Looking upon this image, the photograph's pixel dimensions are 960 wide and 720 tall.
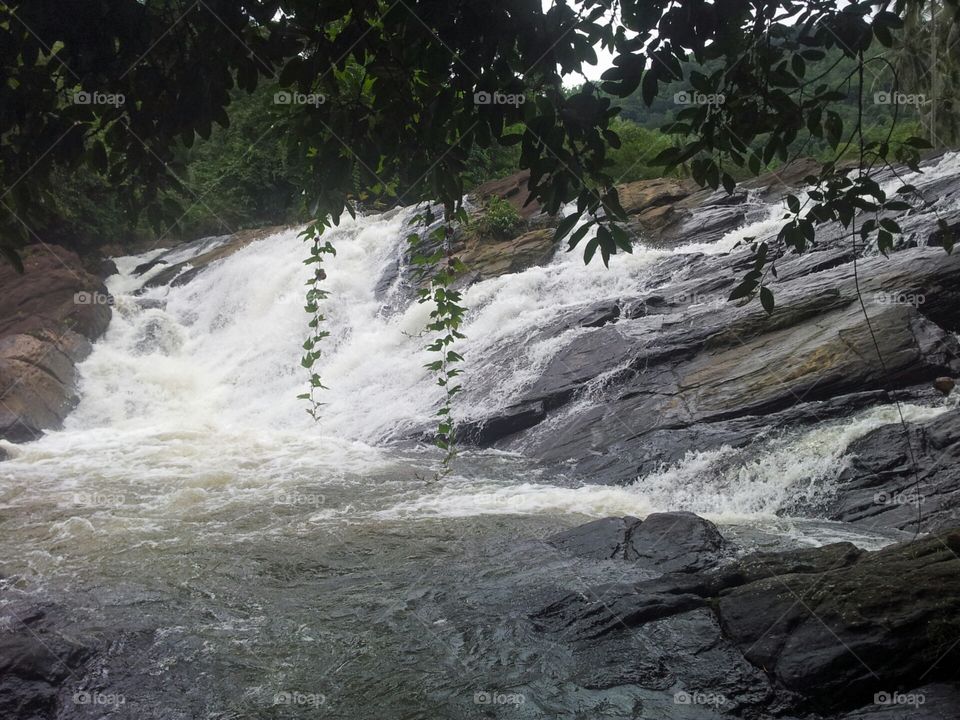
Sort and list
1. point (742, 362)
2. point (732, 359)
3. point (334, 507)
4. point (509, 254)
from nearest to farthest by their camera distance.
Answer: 1. point (334, 507)
2. point (742, 362)
3. point (732, 359)
4. point (509, 254)

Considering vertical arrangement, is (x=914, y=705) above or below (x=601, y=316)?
below

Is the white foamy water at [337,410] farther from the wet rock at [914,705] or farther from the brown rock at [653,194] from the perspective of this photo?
the wet rock at [914,705]

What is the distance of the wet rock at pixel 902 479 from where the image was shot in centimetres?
658

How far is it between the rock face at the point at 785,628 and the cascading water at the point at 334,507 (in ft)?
1.09

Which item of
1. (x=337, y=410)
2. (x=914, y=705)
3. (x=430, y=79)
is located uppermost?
(x=430, y=79)

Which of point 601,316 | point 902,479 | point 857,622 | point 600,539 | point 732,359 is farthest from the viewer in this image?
point 601,316

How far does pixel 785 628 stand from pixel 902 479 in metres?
3.74

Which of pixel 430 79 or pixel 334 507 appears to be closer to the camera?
pixel 430 79

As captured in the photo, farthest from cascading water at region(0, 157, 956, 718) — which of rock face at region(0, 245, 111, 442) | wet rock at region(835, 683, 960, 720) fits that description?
wet rock at region(835, 683, 960, 720)

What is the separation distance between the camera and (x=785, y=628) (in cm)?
387

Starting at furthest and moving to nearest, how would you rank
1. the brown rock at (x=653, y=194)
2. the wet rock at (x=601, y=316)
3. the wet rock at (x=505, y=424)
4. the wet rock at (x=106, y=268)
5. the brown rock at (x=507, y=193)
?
the wet rock at (x=106, y=268) → the brown rock at (x=507, y=193) → the brown rock at (x=653, y=194) → the wet rock at (x=601, y=316) → the wet rock at (x=505, y=424)

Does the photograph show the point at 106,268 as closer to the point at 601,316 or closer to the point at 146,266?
the point at 146,266

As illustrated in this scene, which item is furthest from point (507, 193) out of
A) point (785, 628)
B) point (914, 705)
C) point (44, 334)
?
point (914, 705)

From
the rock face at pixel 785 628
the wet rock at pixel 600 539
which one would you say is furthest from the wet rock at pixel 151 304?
the rock face at pixel 785 628
